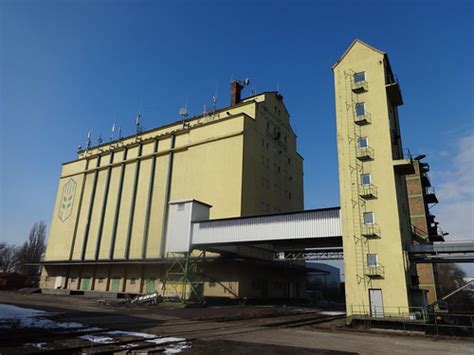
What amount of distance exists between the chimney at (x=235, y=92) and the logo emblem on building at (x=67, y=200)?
2880cm

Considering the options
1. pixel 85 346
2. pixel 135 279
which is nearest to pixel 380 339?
pixel 85 346

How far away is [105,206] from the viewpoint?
45719mm

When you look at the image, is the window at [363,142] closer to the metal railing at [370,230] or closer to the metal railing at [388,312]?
the metal railing at [370,230]

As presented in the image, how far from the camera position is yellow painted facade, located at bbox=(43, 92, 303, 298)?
36094mm

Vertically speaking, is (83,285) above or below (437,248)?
below

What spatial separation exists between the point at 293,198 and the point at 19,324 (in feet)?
120

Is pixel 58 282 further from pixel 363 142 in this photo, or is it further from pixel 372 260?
pixel 363 142

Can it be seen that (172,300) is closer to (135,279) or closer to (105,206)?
(135,279)

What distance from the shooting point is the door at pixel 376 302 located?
765 inches

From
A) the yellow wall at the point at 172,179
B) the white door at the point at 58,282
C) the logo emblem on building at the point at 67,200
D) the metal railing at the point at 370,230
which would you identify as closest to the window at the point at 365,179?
the metal railing at the point at 370,230

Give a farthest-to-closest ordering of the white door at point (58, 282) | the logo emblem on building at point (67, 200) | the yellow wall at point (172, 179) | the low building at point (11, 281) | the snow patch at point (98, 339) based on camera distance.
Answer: the low building at point (11, 281), the logo emblem on building at point (67, 200), the white door at point (58, 282), the yellow wall at point (172, 179), the snow patch at point (98, 339)

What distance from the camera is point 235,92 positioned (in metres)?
44.2

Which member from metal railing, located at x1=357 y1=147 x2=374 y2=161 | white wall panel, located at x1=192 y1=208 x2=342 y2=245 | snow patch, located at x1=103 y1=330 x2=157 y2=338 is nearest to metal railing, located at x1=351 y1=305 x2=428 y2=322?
white wall panel, located at x1=192 y1=208 x2=342 y2=245

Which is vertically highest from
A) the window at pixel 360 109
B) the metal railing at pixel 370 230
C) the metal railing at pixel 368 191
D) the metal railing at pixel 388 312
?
the window at pixel 360 109
